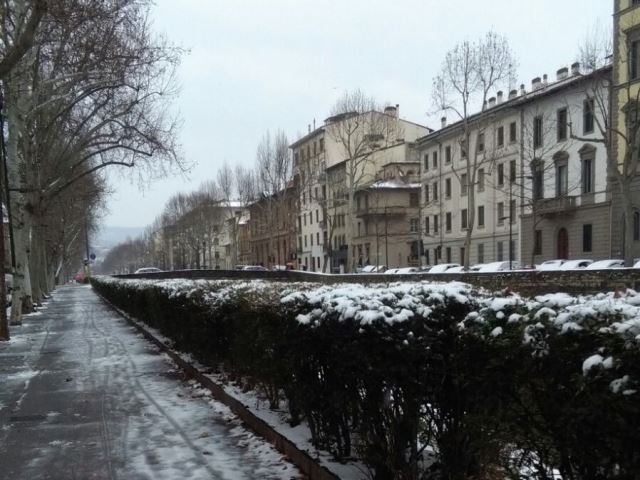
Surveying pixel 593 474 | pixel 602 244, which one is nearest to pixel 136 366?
pixel 593 474

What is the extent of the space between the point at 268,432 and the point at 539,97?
1614 inches

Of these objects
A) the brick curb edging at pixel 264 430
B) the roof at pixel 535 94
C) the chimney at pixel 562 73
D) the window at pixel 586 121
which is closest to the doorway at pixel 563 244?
the window at pixel 586 121

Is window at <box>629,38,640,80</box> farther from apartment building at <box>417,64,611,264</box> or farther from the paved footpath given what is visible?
the paved footpath

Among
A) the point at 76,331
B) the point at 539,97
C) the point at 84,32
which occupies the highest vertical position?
the point at 539,97

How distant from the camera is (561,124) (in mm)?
39875

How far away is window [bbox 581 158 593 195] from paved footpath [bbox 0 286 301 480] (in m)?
34.6

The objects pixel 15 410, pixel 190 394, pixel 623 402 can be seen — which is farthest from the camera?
pixel 190 394

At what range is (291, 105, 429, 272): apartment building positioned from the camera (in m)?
46.1

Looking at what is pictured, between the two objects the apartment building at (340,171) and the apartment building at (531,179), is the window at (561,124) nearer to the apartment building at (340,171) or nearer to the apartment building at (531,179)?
the apartment building at (531,179)

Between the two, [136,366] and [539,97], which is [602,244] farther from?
[136,366]

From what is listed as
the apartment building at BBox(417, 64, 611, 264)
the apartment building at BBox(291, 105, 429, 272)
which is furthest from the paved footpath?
the apartment building at BBox(291, 105, 429, 272)

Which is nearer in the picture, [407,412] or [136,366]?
[407,412]

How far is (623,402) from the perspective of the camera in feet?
6.26

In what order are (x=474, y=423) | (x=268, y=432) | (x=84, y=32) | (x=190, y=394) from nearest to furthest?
1. (x=474, y=423)
2. (x=268, y=432)
3. (x=190, y=394)
4. (x=84, y=32)
